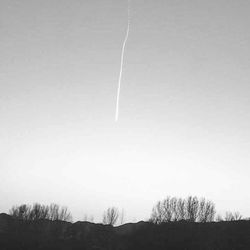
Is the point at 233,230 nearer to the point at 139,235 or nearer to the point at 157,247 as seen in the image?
the point at 157,247

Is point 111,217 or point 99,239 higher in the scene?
point 111,217

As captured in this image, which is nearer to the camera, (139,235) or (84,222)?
(139,235)

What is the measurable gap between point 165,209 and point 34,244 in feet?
106

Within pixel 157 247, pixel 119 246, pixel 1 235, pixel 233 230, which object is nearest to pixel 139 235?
pixel 119 246

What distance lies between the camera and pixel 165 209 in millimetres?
76562

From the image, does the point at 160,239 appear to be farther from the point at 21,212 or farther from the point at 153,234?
the point at 21,212

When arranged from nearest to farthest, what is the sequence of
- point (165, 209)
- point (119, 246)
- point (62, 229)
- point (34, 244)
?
1. point (119, 246)
2. point (34, 244)
3. point (165, 209)
4. point (62, 229)

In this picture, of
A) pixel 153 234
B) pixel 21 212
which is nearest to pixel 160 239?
pixel 153 234

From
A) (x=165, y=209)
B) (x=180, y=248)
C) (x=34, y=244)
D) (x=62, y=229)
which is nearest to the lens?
(x=180, y=248)

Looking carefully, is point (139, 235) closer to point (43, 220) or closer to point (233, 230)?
point (233, 230)

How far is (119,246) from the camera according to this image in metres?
54.3

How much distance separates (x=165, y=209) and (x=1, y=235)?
38.2m

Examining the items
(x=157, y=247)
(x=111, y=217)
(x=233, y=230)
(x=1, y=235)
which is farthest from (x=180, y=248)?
(x=111, y=217)

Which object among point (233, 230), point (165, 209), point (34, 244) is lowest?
point (34, 244)
